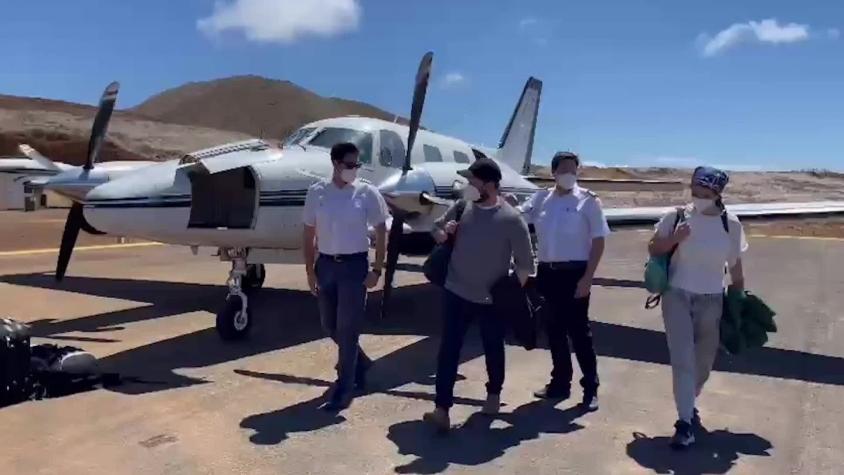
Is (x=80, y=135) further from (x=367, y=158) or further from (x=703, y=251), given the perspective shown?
(x=703, y=251)

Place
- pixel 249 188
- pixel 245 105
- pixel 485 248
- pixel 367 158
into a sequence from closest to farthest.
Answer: pixel 485 248 < pixel 249 188 < pixel 367 158 < pixel 245 105

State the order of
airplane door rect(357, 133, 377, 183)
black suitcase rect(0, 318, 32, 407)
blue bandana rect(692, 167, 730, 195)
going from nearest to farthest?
blue bandana rect(692, 167, 730, 195) < black suitcase rect(0, 318, 32, 407) < airplane door rect(357, 133, 377, 183)

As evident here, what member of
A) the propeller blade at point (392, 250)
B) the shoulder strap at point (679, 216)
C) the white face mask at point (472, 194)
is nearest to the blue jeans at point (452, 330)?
the white face mask at point (472, 194)

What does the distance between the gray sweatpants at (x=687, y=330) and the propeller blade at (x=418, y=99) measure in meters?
5.39

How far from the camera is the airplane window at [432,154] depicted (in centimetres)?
1199

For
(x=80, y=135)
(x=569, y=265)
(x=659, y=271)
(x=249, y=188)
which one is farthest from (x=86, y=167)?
(x=80, y=135)

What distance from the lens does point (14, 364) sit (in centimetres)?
650

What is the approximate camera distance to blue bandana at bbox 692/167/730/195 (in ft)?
18.2

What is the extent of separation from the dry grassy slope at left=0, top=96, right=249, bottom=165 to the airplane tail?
1593 inches

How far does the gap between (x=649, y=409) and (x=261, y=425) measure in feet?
10.6

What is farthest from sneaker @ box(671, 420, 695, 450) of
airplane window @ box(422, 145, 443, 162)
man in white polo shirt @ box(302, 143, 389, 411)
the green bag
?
airplane window @ box(422, 145, 443, 162)

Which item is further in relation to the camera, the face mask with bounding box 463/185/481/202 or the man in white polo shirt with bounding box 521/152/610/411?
the man in white polo shirt with bounding box 521/152/610/411

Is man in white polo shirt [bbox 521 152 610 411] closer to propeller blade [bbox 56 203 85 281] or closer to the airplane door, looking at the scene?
the airplane door

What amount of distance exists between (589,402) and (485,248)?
6.03 feet
